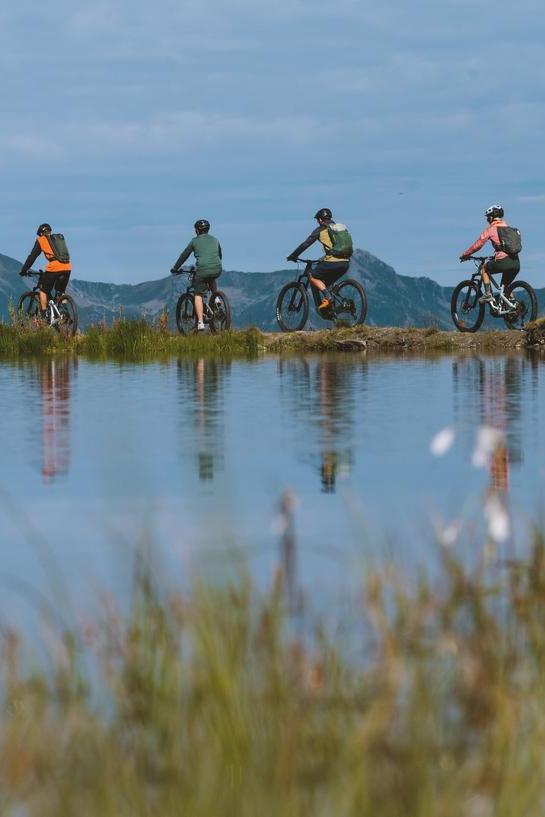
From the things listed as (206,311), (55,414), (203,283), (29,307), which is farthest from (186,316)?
(55,414)

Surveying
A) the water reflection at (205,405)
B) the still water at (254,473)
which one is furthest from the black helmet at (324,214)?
the still water at (254,473)

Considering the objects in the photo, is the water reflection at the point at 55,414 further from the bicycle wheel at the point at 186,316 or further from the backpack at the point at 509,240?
the backpack at the point at 509,240

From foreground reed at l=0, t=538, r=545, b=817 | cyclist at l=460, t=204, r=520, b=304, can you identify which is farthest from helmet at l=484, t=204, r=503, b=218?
foreground reed at l=0, t=538, r=545, b=817

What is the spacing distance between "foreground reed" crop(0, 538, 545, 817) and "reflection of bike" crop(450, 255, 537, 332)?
22259 mm

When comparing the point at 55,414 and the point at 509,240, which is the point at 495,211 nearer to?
the point at 509,240

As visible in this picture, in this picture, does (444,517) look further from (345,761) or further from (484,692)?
(345,761)

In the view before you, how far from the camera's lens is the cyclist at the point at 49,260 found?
1096 inches

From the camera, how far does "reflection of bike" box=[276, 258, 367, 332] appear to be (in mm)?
26875

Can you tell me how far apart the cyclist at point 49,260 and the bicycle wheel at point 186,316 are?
85.7 inches

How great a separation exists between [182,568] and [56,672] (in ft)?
5.39

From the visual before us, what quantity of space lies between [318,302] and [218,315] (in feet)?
5.86

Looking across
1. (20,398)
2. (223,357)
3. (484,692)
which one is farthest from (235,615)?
(223,357)

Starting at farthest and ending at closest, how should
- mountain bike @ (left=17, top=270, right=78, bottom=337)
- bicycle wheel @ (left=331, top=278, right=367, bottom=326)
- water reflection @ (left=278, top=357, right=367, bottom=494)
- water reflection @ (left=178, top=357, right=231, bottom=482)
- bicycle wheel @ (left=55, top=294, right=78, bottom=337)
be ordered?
1. bicycle wheel @ (left=55, top=294, right=78, bottom=337)
2. mountain bike @ (left=17, top=270, right=78, bottom=337)
3. bicycle wheel @ (left=331, top=278, right=367, bottom=326)
4. water reflection @ (left=178, top=357, right=231, bottom=482)
5. water reflection @ (left=278, top=357, right=367, bottom=494)

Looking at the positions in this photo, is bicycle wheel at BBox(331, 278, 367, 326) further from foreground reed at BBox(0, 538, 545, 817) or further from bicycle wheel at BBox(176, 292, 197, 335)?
foreground reed at BBox(0, 538, 545, 817)
